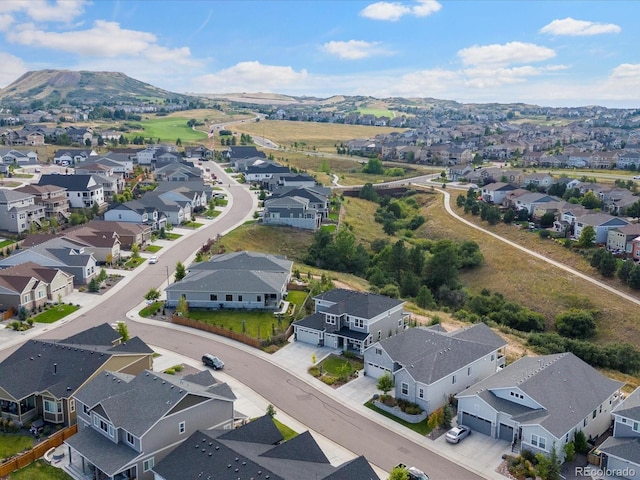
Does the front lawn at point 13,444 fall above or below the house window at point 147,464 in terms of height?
below

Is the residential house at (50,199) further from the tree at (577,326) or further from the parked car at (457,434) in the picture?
the parked car at (457,434)

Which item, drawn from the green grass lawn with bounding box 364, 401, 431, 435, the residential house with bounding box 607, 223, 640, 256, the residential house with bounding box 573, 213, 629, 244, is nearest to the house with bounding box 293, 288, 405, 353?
the green grass lawn with bounding box 364, 401, 431, 435

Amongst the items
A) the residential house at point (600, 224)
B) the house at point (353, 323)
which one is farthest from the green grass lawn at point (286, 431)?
the residential house at point (600, 224)

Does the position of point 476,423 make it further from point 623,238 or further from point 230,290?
point 623,238

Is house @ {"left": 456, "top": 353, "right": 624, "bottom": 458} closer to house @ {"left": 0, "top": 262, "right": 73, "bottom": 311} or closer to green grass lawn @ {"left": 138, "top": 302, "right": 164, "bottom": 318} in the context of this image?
green grass lawn @ {"left": 138, "top": 302, "right": 164, "bottom": 318}

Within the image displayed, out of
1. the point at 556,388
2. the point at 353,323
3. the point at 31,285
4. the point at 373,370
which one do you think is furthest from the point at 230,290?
the point at 556,388

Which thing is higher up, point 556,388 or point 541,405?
point 556,388
